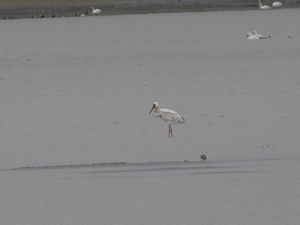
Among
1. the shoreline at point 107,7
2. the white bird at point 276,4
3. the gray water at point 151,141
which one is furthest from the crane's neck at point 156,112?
the white bird at point 276,4

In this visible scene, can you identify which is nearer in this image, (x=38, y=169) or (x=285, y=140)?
(x=38, y=169)

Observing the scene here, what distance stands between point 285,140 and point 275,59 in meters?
17.1

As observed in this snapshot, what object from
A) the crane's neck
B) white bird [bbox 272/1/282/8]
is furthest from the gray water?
white bird [bbox 272/1/282/8]

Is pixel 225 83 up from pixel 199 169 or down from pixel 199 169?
up

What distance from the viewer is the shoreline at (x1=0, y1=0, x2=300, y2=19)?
61500mm

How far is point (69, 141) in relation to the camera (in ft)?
45.4

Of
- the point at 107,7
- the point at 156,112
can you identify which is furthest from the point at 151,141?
the point at 107,7

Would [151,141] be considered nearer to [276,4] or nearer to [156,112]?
[156,112]

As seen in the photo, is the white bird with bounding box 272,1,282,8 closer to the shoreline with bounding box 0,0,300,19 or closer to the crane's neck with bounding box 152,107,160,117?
the shoreline with bounding box 0,0,300,19

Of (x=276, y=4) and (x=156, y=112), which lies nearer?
(x=156, y=112)

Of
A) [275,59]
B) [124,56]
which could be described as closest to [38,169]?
[275,59]

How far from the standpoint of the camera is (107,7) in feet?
204

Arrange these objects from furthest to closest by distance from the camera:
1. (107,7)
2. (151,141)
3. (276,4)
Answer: (107,7), (276,4), (151,141)

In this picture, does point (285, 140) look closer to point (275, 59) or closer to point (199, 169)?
point (199, 169)
